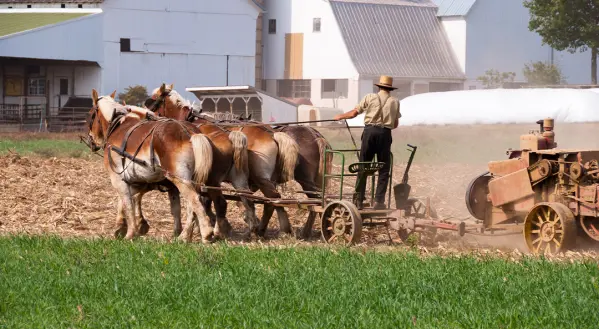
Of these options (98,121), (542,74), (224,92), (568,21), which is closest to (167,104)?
(98,121)

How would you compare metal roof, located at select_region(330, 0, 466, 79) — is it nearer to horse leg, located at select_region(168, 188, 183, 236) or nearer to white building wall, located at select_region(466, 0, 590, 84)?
white building wall, located at select_region(466, 0, 590, 84)

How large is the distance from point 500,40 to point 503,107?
21.4 m

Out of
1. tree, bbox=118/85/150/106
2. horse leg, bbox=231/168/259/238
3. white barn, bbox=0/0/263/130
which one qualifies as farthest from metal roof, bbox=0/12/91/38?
horse leg, bbox=231/168/259/238

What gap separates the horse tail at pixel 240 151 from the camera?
14.2 m

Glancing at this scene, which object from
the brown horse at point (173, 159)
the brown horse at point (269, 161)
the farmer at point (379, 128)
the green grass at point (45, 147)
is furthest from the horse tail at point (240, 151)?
the green grass at point (45, 147)

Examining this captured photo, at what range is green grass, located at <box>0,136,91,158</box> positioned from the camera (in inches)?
1115

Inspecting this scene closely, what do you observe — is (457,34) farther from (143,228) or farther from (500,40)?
(143,228)

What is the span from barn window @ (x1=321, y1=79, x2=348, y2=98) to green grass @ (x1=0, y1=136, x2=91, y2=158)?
21.8 metres

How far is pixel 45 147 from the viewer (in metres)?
31.0

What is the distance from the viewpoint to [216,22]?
54.3 metres

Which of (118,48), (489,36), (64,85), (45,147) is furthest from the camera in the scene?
(489,36)

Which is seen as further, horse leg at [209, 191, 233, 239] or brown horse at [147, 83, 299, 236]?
horse leg at [209, 191, 233, 239]

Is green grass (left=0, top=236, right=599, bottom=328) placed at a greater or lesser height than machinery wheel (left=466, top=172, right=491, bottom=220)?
lesser

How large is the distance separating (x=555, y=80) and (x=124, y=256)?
1902 inches
